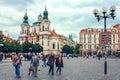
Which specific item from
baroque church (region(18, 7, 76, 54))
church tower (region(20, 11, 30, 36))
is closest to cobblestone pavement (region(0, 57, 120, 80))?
baroque church (region(18, 7, 76, 54))

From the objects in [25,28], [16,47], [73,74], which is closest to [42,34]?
[25,28]

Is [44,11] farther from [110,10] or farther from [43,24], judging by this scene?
[110,10]

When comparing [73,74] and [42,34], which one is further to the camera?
[42,34]

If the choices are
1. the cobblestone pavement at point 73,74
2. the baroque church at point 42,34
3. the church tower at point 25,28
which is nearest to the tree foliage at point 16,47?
the baroque church at point 42,34

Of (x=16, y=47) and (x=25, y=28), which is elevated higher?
(x=25, y=28)

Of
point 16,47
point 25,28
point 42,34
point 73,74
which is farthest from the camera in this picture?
point 25,28

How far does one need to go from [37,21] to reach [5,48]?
87.2 meters

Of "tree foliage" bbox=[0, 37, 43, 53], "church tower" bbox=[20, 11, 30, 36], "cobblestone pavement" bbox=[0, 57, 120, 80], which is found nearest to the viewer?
"cobblestone pavement" bbox=[0, 57, 120, 80]

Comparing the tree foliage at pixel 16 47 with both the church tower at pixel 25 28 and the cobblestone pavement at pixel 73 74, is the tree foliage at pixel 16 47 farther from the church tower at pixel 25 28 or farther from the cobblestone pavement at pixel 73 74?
the cobblestone pavement at pixel 73 74

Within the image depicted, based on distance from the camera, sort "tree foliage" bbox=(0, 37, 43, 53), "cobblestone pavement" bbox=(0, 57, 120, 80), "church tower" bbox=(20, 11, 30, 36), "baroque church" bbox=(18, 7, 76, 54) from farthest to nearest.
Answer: "church tower" bbox=(20, 11, 30, 36)
"baroque church" bbox=(18, 7, 76, 54)
"tree foliage" bbox=(0, 37, 43, 53)
"cobblestone pavement" bbox=(0, 57, 120, 80)

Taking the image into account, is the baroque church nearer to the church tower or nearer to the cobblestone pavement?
the church tower

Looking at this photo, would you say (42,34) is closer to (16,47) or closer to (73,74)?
(16,47)

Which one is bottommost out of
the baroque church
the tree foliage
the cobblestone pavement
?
the cobblestone pavement

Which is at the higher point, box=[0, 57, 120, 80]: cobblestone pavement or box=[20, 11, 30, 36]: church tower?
box=[20, 11, 30, 36]: church tower
